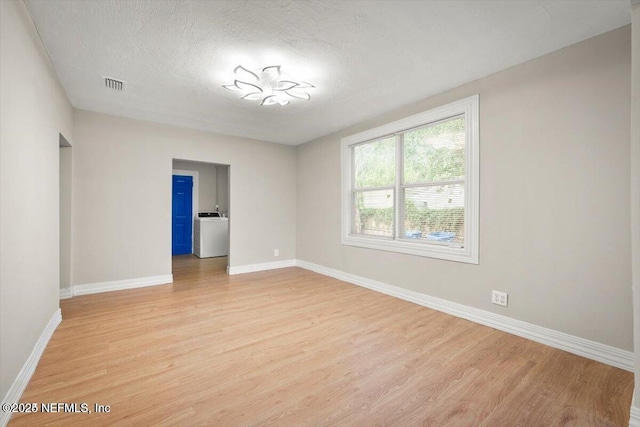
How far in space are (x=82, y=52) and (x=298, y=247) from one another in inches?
167

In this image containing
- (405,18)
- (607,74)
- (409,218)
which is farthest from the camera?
(409,218)

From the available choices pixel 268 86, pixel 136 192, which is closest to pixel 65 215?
pixel 136 192

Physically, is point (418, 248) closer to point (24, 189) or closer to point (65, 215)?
point (24, 189)

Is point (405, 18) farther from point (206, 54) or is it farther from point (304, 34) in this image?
point (206, 54)

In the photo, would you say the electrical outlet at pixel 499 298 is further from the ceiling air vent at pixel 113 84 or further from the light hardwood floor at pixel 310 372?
the ceiling air vent at pixel 113 84

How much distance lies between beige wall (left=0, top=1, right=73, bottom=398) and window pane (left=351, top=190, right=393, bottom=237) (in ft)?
11.9

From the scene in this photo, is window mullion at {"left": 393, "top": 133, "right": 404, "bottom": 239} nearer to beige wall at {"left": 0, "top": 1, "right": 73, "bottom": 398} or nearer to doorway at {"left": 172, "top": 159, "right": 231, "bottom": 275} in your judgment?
beige wall at {"left": 0, "top": 1, "right": 73, "bottom": 398}

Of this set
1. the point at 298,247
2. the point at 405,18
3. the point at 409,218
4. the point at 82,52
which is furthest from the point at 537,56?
the point at 298,247

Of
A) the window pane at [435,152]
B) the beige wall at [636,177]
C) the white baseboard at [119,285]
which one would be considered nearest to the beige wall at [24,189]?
the white baseboard at [119,285]

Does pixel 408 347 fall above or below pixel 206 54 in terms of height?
below

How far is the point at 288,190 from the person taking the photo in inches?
222

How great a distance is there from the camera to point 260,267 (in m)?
5.23

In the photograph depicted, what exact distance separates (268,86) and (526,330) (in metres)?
3.47

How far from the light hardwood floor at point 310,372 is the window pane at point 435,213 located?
2.97 feet
